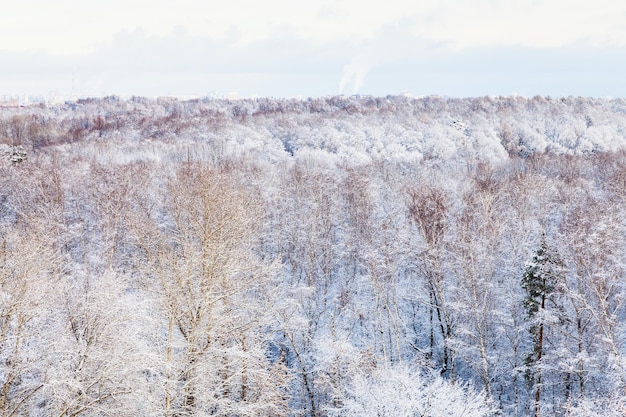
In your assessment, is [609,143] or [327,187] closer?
[327,187]

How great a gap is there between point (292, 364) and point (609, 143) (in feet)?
256

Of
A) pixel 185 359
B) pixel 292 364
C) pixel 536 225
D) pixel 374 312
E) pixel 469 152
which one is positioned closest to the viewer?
pixel 185 359

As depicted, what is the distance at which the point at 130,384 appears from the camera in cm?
1355

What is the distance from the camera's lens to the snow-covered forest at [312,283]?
14.8 metres

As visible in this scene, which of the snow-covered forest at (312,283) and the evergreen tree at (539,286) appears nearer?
the snow-covered forest at (312,283)

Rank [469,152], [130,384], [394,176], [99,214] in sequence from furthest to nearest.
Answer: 1. [469,152]
2. [394,176]
3. [99,214]
4. [130,384]

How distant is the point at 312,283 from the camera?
3117 cm

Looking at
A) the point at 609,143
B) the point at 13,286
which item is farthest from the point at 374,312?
the point at 609,143

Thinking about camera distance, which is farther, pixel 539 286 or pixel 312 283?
pixel 312 283

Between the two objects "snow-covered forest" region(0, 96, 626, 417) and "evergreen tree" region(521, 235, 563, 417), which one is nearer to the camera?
"snow-covered forest" region(0, 96, 626, 417)

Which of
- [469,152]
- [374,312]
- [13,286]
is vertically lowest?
[374,312]

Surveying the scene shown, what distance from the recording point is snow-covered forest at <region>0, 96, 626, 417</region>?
14.8m

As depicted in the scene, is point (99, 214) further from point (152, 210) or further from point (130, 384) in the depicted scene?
point (130, 384)

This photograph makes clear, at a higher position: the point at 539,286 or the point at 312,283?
the point at 539,286
